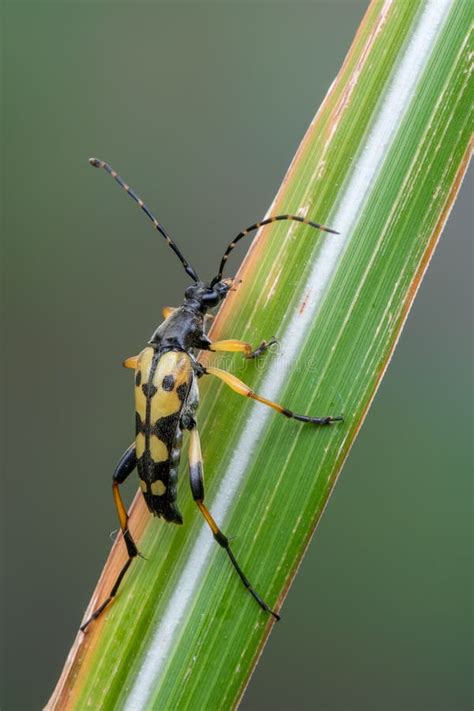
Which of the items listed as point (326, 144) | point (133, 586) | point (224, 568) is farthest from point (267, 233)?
point (133, 586)

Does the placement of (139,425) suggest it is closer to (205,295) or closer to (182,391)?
(182,391)

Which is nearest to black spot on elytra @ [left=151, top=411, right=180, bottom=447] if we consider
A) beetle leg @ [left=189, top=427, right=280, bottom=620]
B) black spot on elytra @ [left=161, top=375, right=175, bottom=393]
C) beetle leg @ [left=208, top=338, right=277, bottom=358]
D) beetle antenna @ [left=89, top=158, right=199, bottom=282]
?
black spot on elytra @ [left=161, top=375, right=175, bottom=393]

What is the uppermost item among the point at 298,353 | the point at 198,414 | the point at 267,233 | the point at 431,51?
the point at 431,51

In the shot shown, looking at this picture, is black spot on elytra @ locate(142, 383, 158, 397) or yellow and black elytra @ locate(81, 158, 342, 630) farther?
black spot on elytra @ locate(142, 383, 158, 397)

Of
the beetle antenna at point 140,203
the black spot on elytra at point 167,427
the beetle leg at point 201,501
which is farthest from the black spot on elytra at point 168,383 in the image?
the beetle antenna at point 140,203

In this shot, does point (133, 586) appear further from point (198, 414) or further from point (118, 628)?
point (198, 414)

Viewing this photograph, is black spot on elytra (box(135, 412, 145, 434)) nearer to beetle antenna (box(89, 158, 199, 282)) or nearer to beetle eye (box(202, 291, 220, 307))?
beetle eye (box(202, 291, 220, 307))

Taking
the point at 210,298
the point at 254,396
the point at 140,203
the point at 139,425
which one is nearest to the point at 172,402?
the point at 139,425
